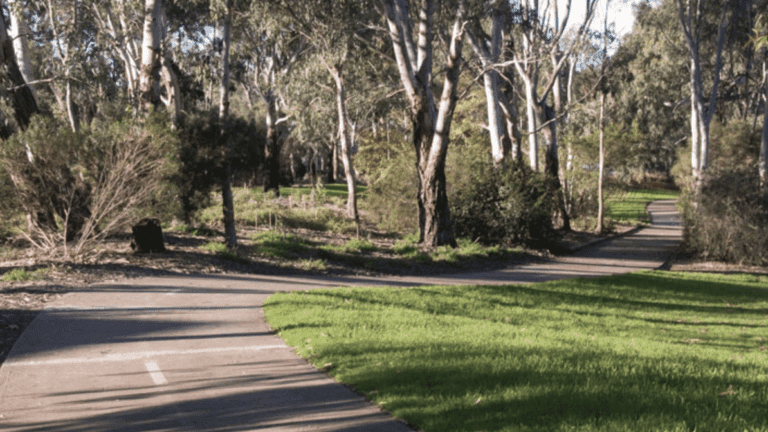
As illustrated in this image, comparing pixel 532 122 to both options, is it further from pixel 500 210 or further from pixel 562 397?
pixel 562 397

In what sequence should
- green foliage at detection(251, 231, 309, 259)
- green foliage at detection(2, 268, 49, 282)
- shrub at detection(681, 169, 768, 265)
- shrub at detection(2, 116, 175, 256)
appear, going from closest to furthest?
green foliage at detection(2, 268, 49, 282) < shrub at detection(2, 116, 175, 256) < green foliage at detection(251, 231, 309, 259) < shrub at detection(681, 169, 768, 265)

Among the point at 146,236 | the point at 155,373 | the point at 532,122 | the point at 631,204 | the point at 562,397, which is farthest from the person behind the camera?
the point at 631,204

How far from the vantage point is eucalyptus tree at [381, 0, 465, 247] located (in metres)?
18.7

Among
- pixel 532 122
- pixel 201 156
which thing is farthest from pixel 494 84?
pixel 201 156

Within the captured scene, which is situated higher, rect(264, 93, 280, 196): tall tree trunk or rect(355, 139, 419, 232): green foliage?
rect(264, 93, 280, 196): tall tree trunk

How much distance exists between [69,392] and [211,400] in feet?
4.25

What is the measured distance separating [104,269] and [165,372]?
6.29 m

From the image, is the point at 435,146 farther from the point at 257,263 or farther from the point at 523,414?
the point at 523,414

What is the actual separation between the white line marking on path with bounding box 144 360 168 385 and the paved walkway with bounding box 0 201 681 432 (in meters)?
0.01

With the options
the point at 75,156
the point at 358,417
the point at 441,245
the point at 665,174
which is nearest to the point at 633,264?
the point at 441,245

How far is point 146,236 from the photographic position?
532 inches

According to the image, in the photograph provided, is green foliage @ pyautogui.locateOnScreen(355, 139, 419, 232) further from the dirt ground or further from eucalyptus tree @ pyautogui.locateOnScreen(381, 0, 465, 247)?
the dirt ground

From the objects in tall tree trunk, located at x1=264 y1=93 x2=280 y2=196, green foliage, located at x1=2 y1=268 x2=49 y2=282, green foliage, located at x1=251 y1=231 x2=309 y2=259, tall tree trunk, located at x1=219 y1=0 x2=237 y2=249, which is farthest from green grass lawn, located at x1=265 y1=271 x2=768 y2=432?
tall tree trunk, located at x1=264 y1=93 x2=280 y2=196

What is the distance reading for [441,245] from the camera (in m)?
19.1
